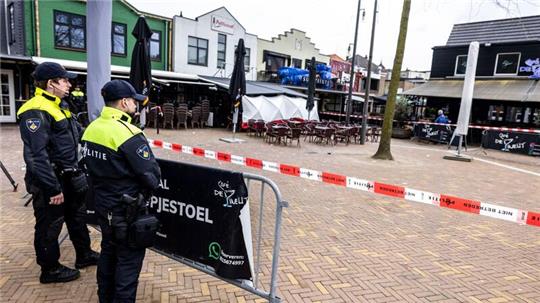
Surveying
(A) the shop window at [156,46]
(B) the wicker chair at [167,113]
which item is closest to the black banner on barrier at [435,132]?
(B) the wicker chair at [167,113]

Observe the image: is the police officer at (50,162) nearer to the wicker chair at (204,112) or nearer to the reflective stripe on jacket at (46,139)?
the reflective stripe on jacket at (46,139)

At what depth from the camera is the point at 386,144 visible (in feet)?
40.4

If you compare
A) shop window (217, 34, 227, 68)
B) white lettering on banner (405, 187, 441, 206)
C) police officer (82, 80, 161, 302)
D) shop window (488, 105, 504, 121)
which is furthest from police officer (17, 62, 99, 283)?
shop window (488, 105, 504, 121)

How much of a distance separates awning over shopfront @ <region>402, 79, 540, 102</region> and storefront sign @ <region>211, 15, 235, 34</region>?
12.3m

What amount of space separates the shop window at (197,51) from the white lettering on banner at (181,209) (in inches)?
798

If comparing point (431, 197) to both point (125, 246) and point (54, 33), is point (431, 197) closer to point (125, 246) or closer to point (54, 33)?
point (125, 246)

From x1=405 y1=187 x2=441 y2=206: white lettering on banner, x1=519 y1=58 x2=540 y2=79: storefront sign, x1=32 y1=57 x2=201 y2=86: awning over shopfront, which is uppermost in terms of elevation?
x1=519 y1=58 x2=540 y2=79: storefront sign

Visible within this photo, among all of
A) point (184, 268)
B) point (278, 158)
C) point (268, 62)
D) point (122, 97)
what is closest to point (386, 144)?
point (278, 158)

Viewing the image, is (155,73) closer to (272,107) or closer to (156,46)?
(156,46)

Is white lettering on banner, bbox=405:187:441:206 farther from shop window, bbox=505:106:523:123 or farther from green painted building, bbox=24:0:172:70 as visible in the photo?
shop window, bbox=505:106:523:123

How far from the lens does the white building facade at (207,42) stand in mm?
21625

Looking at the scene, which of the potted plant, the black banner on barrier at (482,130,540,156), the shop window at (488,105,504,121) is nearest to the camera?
the black banner on barrier at (482,130,540,156)

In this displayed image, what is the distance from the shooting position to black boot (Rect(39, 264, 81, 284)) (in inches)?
133

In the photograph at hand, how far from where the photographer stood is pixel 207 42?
2308cm
